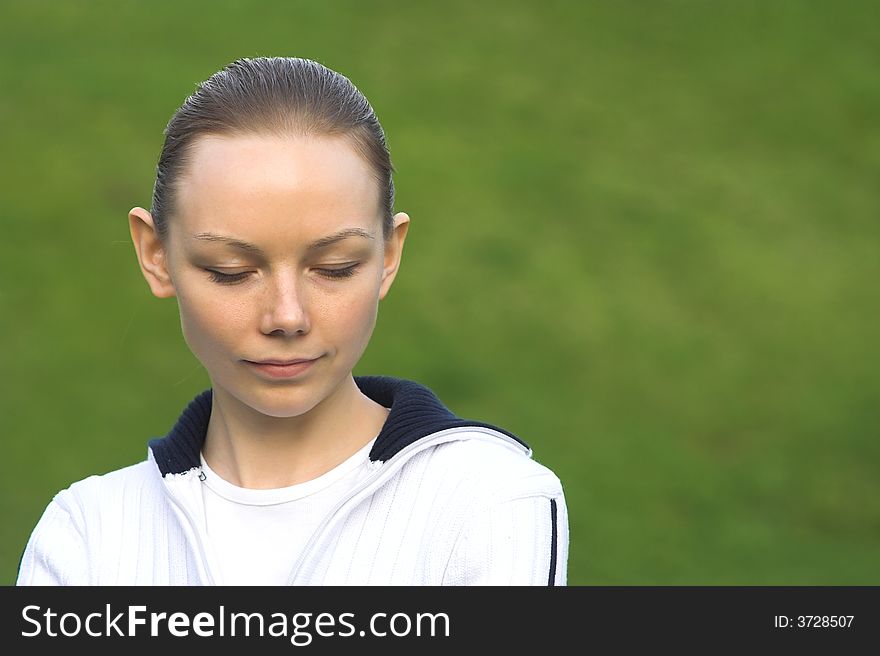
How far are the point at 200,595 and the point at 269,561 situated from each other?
0.41 ft

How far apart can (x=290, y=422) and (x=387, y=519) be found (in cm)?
23

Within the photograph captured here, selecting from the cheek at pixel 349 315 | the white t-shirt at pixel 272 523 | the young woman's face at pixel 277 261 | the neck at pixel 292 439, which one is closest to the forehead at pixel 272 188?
the young woman's face at pixel 277 261

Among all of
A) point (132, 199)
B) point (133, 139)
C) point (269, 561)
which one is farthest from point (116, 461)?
point (269, 561)

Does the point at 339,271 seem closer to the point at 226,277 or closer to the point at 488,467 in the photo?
the point at 226,277

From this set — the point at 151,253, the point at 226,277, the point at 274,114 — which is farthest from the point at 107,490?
the point at 274,114

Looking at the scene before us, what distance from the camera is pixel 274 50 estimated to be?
26.1 feet

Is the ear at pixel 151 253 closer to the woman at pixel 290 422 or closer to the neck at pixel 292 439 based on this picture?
the woman at pixel 290 422

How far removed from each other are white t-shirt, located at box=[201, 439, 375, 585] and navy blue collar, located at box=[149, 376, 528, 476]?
6cm

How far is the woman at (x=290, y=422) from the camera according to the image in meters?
1.95

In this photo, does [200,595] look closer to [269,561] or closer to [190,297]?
[269,561]

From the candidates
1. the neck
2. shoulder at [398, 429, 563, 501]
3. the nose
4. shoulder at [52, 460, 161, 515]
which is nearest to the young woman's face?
the nose

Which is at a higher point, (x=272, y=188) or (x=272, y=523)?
(x=272, y=188)

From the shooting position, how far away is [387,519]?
211cm

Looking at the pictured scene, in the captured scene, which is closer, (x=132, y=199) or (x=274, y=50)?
(x=132, y=199)
